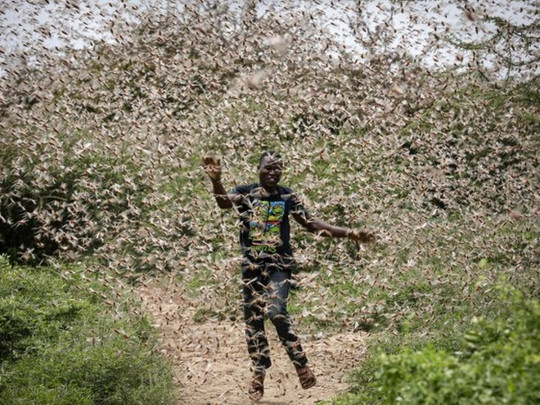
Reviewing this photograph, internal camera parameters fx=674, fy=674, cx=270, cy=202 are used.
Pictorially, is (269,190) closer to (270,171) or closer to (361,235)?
(270,171)

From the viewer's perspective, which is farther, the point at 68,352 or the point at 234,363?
the point at 234,363

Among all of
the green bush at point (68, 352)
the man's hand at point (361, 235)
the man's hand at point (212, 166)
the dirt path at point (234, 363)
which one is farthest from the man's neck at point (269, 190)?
the green bush at point (68, 352)

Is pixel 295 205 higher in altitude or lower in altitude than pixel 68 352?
higher

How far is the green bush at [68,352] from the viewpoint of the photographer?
18.1ft

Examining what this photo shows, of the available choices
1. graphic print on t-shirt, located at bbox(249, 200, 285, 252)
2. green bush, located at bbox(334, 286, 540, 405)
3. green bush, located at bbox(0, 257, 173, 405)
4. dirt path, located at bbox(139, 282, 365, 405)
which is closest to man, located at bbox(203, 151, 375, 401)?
graphic print on t-shirt, located at bbox(249, 200, 285, 252)

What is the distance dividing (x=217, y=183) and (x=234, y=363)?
274 cm

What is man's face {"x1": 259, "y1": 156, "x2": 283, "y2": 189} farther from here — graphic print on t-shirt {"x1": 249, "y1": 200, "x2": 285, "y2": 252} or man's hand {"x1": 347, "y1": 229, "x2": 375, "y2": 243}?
man's hand {"x1": 347, "y1": 229, "x2": 375, "y2": 243}

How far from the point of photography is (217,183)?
5.74m

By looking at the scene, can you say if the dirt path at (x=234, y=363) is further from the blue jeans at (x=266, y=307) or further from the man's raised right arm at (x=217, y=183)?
the man's raised right arm at (x=217, y=183)

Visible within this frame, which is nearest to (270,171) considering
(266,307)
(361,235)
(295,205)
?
(295,205)

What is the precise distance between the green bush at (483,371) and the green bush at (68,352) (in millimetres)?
2850

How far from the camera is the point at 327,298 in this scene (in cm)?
916

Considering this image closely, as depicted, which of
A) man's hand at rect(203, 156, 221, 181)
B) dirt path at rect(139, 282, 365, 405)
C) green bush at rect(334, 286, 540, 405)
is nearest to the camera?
green bush at rect(334, 286, 540, 405)

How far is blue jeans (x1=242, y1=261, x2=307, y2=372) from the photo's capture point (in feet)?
18.9
